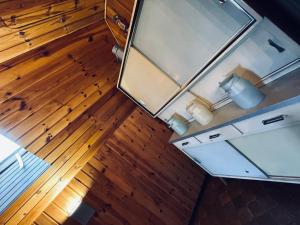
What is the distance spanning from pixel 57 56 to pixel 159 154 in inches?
48.9

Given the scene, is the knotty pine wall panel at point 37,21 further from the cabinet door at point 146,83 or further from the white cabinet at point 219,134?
the white cabinet at point 219,134

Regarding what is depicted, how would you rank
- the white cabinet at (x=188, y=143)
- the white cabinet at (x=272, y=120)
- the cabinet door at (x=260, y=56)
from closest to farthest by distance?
the white cabinet at (x=272, y=120) < the cabinet door at (x=260, y=56) < the white cabinet at (x=188, y=143)

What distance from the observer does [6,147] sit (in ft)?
4.76

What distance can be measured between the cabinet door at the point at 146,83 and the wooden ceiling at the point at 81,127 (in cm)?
18

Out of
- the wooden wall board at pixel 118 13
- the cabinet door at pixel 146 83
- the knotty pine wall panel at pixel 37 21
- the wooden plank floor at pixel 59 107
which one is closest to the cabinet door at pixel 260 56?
the cabinet door at pixel 146 83

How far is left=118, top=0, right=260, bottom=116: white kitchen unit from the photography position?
1140 mm

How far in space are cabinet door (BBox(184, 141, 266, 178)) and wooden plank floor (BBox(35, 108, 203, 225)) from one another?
0.31 m

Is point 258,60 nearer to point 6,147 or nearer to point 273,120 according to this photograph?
point 273,120

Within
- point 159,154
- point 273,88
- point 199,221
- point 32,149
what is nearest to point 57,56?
point 32,149

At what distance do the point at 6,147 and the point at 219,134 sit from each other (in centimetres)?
130

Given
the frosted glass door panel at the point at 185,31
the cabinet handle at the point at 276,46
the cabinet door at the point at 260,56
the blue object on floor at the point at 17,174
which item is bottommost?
the blue object on floor at the point at 17,174

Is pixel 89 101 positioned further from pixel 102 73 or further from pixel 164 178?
pixel 164 178

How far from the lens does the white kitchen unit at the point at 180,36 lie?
1.14 m

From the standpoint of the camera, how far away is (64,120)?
5.90 feet
